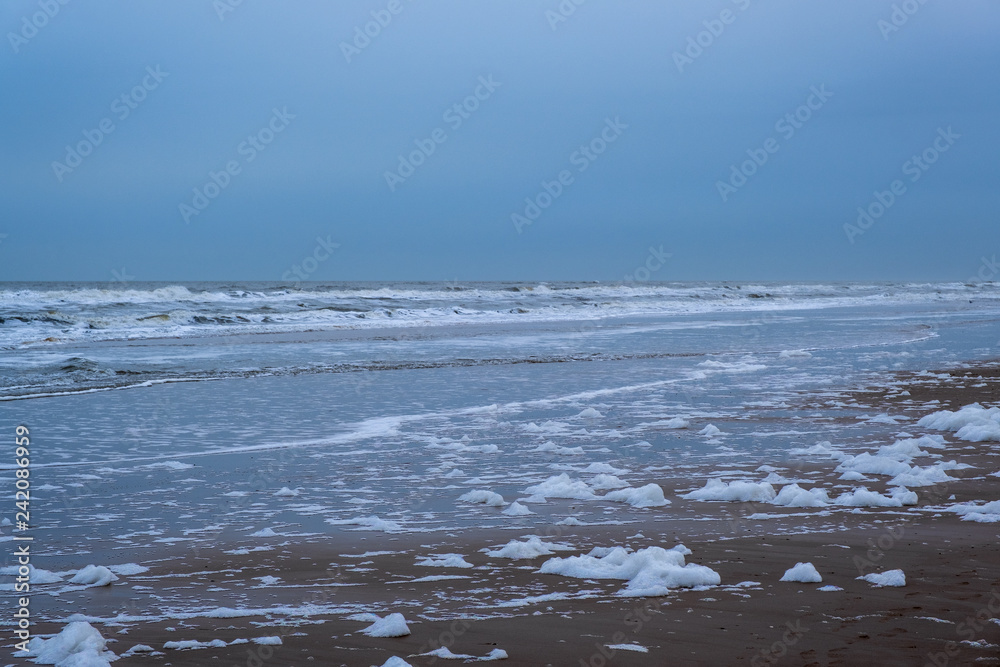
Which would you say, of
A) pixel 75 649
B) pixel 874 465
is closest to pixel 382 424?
pixel 874 465

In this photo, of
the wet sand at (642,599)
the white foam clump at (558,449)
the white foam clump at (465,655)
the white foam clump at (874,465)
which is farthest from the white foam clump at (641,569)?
the white foam clump at (558,449)

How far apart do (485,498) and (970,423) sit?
5.43 metres

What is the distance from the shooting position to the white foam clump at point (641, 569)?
423 centimetres

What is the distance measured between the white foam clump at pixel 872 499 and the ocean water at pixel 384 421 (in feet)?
3.61

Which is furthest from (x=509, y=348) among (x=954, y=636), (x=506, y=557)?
(x=954, y=636)

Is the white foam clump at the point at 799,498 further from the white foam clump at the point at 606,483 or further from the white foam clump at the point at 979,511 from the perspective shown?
the white foam clump at the point at 606,483

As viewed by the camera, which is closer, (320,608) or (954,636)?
(954,636)

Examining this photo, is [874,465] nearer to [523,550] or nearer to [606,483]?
[606,483]

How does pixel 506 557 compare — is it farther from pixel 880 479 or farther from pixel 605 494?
pixel 880 479

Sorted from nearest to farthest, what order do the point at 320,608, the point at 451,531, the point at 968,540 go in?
the point at 320,608
the point at 968,540
the point at 451,531

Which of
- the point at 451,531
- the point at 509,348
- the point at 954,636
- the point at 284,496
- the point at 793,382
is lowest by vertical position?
the point at 954,636

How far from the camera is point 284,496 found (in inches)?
255

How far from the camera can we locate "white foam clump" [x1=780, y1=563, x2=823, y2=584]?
14.0 feet

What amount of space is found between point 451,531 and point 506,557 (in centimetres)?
71
